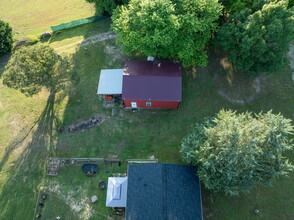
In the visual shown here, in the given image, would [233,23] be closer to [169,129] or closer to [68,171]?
[169,129]

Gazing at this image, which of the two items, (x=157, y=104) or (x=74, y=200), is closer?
(x=74, y=200)

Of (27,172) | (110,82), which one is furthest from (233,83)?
(27,172)

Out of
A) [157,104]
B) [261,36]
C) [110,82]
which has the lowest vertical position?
[157,104]

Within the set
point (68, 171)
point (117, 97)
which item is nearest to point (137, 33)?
point (117, 97)

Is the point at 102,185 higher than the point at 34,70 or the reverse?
the reverse

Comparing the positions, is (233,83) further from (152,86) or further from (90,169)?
(90,169)

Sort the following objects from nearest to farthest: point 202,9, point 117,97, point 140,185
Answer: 1. point 140,185
2. point 202,9
3. point 117,97

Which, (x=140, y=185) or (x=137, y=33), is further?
(x=137, y=33)
